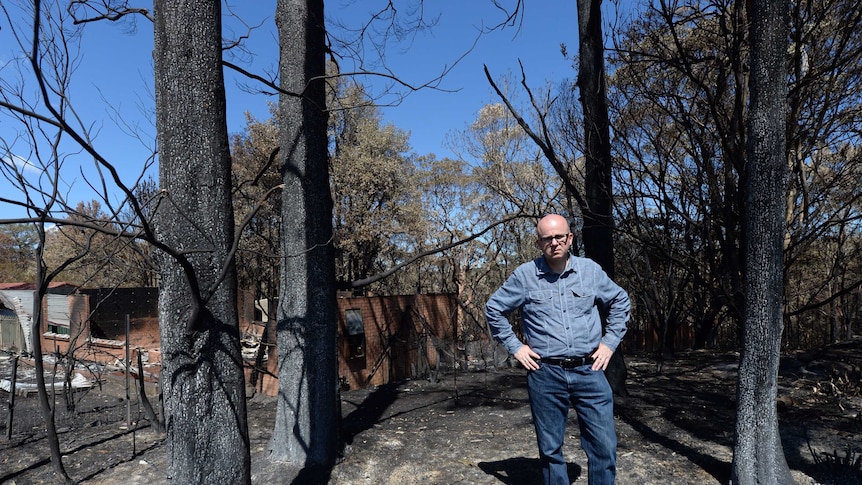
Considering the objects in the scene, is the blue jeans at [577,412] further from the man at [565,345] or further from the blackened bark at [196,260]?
the blackened bark at [196,260]

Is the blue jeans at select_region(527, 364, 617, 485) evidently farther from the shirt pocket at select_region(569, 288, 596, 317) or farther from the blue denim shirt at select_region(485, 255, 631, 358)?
the shirt pocket at select_region(569, 288, 596, 317)

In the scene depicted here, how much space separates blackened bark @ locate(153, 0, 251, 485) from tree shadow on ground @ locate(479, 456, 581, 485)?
2.22 m

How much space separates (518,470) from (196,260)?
3055 mm

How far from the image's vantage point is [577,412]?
10.7 feet

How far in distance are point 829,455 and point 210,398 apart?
4.36m

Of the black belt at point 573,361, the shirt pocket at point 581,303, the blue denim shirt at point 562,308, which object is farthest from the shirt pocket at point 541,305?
the black belt at point 573,361

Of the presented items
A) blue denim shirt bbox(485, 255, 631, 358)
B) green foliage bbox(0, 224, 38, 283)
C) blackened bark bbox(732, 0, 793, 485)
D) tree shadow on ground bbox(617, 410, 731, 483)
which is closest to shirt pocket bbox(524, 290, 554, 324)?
blue denim shirt bbox(485, 255, 631, 358)

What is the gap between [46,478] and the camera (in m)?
4.76

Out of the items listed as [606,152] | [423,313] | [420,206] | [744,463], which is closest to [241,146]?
[420,206]

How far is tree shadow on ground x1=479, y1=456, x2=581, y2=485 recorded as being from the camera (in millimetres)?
4082

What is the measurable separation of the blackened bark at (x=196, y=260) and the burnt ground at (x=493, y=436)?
2.09 metres

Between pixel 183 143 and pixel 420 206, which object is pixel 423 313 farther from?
pixel 420 206

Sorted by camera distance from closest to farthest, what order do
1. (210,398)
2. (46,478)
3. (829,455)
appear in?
(210,398) → (829,455) → (46,478)

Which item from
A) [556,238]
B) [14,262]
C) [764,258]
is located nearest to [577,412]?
[556,238]
